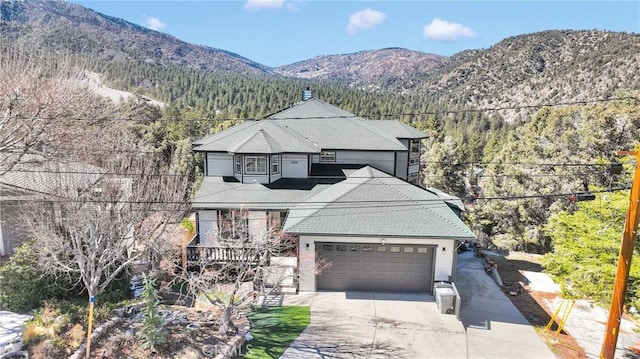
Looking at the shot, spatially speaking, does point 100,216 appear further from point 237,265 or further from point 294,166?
point 294,166

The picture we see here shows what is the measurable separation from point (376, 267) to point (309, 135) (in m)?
10.1

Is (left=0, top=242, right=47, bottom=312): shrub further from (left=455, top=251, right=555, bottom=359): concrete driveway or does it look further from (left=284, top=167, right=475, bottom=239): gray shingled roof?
(left=455, top=251, right=555, bottom=359): concrete driveway

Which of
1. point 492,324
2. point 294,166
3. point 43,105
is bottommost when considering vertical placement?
point 492,324

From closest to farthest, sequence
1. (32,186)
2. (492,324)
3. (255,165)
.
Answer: (492,324), (32,186), (255,165)

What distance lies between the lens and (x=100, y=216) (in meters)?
11.9

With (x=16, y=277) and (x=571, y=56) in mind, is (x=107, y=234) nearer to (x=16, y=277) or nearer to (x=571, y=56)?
(x=16, y=277)

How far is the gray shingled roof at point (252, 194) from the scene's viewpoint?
17656mm

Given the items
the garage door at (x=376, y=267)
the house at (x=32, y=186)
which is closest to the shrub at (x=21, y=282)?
the house at (x=32, y=186)

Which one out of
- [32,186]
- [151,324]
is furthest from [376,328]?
[32,186]

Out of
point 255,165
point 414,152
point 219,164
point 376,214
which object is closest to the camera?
point 376,214

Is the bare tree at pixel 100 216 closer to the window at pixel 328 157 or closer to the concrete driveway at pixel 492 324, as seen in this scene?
the window at pixel 328 157

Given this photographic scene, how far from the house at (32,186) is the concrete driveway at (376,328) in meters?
8.69

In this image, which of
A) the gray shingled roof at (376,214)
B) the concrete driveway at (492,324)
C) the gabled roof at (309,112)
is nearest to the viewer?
the concrete driveway at (492,324)

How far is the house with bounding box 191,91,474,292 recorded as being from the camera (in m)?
15.0
